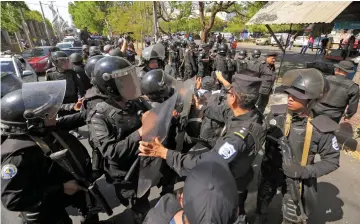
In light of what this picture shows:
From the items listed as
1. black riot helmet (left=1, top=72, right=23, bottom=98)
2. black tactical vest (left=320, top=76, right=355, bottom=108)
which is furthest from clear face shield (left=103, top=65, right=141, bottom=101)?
black tactical vest (left=320, top=76, right=355, bottom=108)

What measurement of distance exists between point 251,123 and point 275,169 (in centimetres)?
94

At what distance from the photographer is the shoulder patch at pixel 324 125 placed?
1986mm

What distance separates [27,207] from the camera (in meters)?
1.62

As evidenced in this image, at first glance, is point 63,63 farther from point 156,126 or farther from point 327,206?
point 327,206

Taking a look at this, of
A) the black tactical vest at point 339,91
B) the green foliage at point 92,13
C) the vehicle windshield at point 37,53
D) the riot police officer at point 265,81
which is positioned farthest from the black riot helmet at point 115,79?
the green foliage at point 92,13

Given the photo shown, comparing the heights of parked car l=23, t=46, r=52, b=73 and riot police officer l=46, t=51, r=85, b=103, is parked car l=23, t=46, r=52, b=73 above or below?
below

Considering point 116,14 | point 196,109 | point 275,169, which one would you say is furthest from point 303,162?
point 116,14

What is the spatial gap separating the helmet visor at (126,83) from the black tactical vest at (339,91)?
3.44 m

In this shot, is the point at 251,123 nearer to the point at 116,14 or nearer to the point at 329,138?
the point at 329,138

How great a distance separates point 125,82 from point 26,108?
82 cm

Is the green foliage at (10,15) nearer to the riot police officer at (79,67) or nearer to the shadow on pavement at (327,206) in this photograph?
the riot police officer at (79,67)

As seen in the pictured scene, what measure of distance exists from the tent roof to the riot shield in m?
4.72

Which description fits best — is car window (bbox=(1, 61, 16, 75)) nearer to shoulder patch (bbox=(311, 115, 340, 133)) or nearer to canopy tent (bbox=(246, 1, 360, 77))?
canopy tent (bbox=(246, 1, 360, 77))

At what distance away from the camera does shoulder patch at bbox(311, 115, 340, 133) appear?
A: 6.52ft
